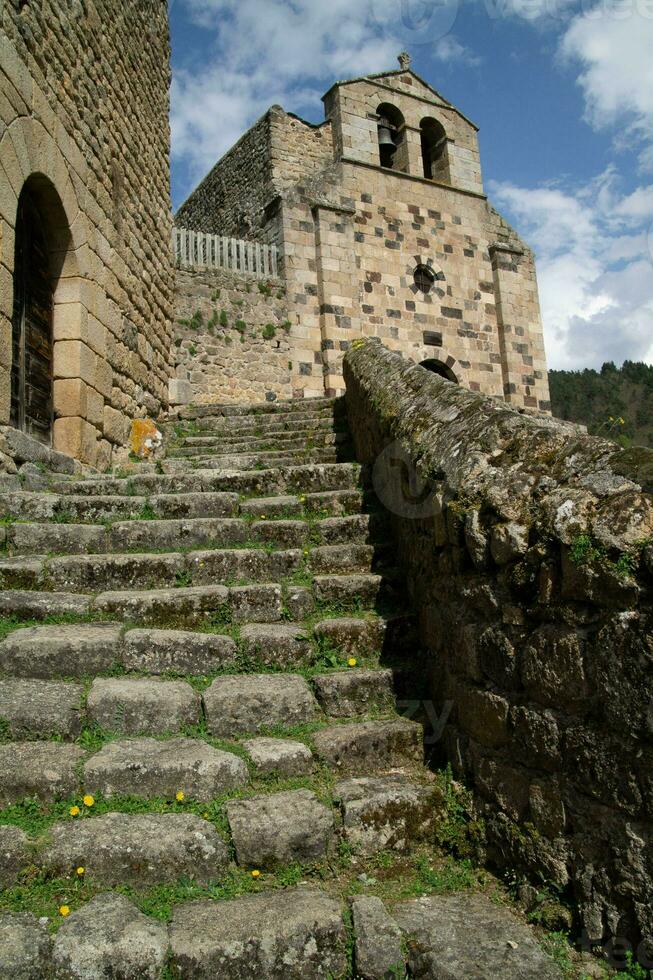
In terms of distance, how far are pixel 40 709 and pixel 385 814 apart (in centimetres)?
151

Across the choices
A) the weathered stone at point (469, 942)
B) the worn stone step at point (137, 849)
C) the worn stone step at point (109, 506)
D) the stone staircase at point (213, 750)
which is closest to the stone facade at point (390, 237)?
the worn stone step at point (109, 506)

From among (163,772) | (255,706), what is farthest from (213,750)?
(255,706)

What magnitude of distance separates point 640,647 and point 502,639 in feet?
2.49

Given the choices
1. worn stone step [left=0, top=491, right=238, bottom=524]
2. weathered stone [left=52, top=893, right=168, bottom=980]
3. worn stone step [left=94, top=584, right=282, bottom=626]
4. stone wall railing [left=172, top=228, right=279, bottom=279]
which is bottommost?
weathered stone [left=52, top=893, right=168, bottom=980]

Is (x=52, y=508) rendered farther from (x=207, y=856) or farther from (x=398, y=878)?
(x=398, y=878)

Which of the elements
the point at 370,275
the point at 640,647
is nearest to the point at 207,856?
the point at 640,647

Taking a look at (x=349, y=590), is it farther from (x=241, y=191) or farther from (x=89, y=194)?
(x=241, y=191)

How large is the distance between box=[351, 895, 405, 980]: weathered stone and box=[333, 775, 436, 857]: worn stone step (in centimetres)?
39

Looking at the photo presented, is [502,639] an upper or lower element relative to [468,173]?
lower

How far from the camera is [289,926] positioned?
7.59 ft

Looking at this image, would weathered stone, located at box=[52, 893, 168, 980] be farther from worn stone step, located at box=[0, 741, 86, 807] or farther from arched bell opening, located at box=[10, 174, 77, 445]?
arched bell opening, located at box=[10, 174, 77, 445]

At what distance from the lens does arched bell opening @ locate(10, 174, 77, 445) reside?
609 cm

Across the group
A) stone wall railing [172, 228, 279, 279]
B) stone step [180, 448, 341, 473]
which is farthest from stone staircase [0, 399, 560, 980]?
stone wall railing [172, 228, 279, 279]

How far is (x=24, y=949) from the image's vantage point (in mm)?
2146
